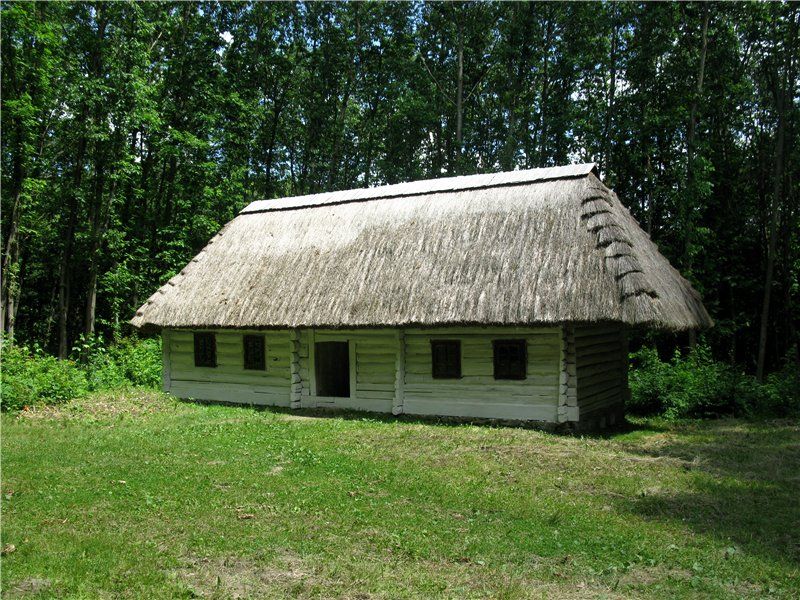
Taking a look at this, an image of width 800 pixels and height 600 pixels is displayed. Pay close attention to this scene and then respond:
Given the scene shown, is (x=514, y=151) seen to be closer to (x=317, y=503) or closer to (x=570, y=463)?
(x=570, y=463)

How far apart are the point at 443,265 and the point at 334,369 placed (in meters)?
6.01

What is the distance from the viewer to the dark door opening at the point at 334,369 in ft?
60.3

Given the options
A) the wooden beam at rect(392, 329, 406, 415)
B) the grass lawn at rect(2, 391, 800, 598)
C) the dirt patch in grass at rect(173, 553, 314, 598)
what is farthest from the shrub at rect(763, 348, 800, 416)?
the dirt patch in grass at rect(173, 553, 314, 598)

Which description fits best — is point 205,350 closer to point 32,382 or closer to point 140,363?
point 140,363

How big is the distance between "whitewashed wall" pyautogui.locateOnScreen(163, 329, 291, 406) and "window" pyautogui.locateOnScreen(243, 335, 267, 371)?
0.12 metres

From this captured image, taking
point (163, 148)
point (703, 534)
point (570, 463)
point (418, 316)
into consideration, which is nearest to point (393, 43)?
point (163, 148)

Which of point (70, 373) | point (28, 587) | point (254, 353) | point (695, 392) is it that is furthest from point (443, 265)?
point (28, 587)

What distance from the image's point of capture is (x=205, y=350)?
17828 mm

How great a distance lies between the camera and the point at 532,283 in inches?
528

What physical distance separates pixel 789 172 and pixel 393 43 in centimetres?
1824

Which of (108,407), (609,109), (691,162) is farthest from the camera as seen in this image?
(609,109)

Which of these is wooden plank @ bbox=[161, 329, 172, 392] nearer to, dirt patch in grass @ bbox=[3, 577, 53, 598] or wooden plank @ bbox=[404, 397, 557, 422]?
wooden plank @ bbox=[404, 397, 557, 422]

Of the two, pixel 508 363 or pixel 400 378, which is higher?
pixel 508 363

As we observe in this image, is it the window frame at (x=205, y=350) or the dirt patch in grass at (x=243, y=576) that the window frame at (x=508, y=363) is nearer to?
the window frame at (x=205, y=350)
